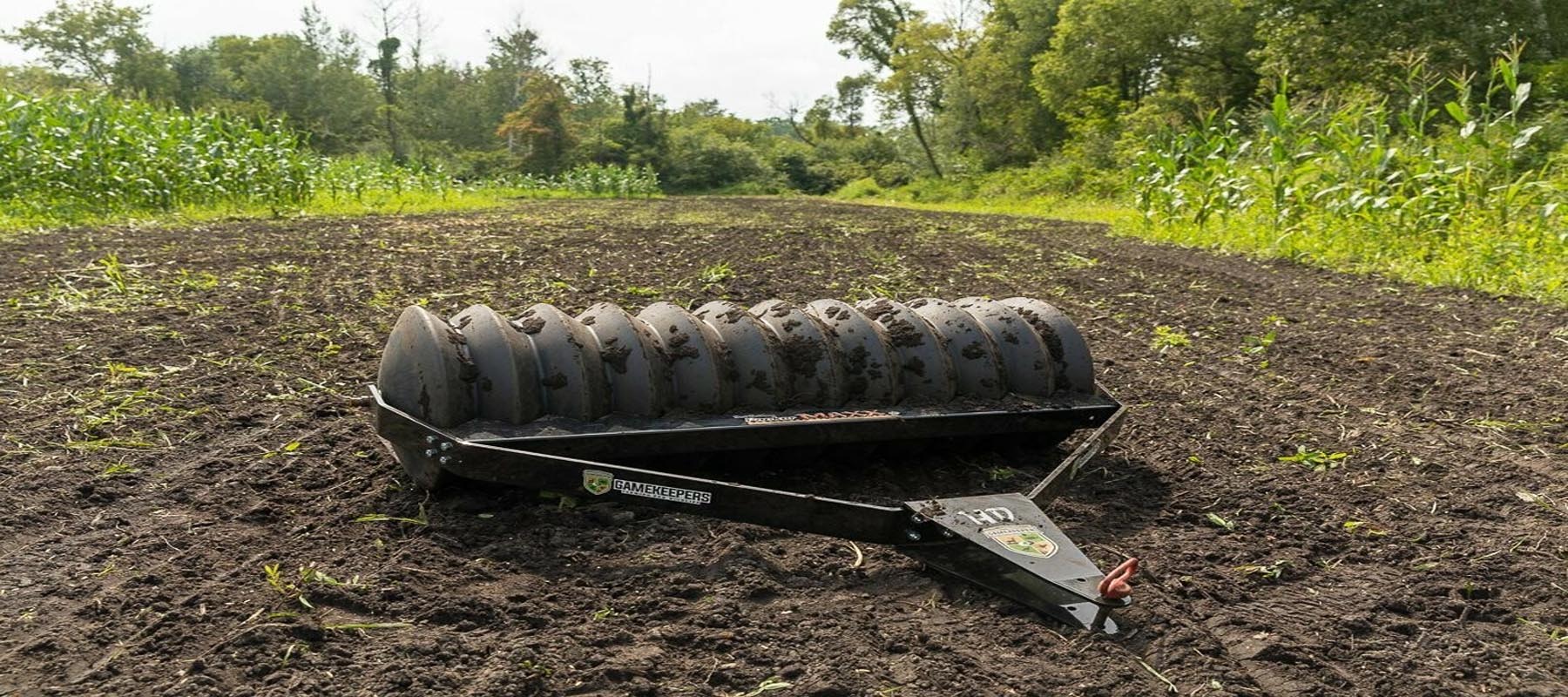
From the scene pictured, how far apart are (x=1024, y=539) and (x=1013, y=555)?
108 millimetres

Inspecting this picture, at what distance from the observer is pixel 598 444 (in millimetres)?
3002

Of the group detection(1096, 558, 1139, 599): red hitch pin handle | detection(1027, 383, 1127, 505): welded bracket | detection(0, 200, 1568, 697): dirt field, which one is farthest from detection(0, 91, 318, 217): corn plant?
detection(1096, 558, 1139, 599): red hitch pin handle

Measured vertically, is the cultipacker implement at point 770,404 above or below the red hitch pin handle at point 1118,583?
above

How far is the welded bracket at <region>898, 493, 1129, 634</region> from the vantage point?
2.42 meters

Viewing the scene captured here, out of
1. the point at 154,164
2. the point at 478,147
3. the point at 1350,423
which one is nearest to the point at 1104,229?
the point at 1350,423

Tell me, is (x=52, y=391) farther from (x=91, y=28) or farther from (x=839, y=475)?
(x=91, y=28)

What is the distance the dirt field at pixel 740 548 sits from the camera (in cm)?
220

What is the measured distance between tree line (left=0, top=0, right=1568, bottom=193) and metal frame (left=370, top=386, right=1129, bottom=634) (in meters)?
15.2

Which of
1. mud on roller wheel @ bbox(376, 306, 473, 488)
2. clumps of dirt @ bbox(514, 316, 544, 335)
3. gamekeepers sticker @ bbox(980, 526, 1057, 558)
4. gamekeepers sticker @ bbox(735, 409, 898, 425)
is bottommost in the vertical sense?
gamekeepers sticker @ bbox(980, 526, 1057, 558)

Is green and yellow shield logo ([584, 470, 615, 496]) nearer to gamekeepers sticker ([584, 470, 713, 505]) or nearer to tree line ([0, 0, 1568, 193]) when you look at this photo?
gamekeepers sticker ([584, 470, 713, 505])

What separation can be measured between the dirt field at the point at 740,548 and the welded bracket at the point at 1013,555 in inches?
2.1

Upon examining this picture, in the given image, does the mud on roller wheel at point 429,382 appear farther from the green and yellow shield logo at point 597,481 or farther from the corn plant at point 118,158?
the corn plant at point 118,158

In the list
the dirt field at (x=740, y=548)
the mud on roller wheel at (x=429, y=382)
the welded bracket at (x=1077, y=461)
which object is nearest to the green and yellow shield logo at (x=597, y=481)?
the dirt field at (x=740, y=548)

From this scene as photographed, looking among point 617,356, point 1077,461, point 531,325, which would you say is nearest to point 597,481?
point 617,356
